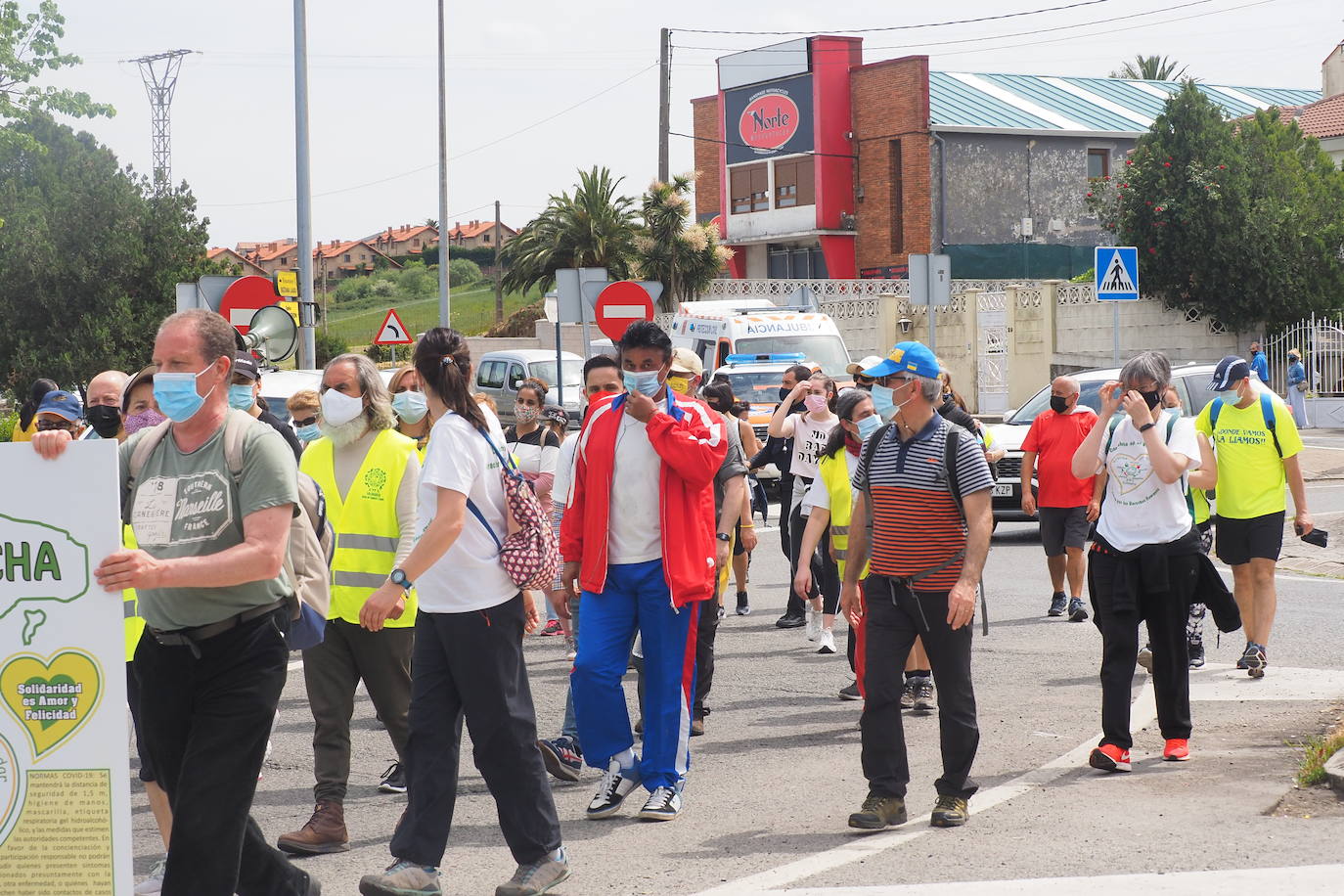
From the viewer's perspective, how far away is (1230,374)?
31.0 feet

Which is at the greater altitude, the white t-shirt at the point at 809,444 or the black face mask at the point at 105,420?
the black face mask at the point at 105,420

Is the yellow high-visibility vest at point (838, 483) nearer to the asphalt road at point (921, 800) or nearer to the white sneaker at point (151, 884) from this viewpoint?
the asphalt road at point (921, 800)

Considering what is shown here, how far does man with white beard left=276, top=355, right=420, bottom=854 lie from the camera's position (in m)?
6.39

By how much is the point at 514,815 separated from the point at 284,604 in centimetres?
125

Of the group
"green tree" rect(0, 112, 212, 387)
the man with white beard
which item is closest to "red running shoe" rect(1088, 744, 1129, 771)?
the man with white beard

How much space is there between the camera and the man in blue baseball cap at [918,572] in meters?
6.23

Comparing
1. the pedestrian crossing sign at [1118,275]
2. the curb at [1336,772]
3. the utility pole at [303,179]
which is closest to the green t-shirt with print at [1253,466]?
the curb at [1336,772]

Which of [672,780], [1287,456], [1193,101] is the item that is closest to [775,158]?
[1193,101]

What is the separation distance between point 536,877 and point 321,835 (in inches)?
46.5

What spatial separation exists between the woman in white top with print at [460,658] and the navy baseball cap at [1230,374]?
5.55 m

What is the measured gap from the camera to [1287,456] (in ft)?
30.9

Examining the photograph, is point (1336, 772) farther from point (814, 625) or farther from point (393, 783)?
point (814, 625)

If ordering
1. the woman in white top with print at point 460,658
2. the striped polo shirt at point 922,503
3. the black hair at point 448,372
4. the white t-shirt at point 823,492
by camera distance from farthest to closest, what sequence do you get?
the white t-shirt at point 823,492, the striped polo shirt at point 922,503, the black hair at point 448,372, the woman in white top with print at point 460,658

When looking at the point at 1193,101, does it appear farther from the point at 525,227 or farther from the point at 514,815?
the point at 514,815
